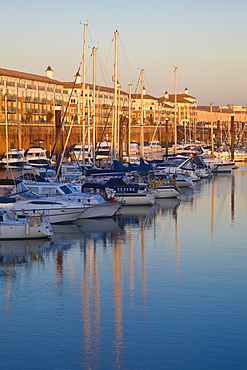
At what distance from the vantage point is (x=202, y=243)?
94.9ft

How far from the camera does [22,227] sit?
1057 inches

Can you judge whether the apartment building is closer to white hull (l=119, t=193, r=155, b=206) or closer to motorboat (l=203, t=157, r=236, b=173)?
motorboat (l=203, t=157, r=236, b=173)

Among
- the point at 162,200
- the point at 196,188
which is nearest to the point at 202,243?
the point at 162,200

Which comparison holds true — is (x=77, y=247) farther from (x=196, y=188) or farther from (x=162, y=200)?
(x=196, y=188)

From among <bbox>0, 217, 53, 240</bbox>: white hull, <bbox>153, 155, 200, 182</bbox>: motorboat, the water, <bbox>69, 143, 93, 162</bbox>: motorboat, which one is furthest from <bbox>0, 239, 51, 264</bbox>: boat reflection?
<bbox>153, 155, 200, 182</bbox>: motorboat

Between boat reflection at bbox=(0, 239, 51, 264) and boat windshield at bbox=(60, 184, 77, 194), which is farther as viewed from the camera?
boat windshield at bbox=(60, 184, 77, 194)

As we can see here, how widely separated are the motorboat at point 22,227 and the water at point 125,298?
0.39 metres

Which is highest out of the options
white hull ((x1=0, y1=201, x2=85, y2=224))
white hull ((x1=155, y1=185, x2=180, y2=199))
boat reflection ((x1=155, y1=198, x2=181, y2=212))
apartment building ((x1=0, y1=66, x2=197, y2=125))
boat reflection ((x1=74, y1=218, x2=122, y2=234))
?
apartment building ((x1=0, y1=66, x2=197, y2=125))

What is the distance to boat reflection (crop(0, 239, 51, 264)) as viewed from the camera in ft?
81.5

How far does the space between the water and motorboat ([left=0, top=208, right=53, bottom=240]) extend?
15.5 inches

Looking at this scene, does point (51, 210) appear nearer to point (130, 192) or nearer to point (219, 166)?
point (130, 192)

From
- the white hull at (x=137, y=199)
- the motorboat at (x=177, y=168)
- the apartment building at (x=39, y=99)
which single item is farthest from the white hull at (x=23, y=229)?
the apartment building at (x=39, y=99)

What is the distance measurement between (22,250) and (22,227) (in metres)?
1.20

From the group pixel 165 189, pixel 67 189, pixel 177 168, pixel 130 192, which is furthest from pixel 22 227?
pixel 177 168
